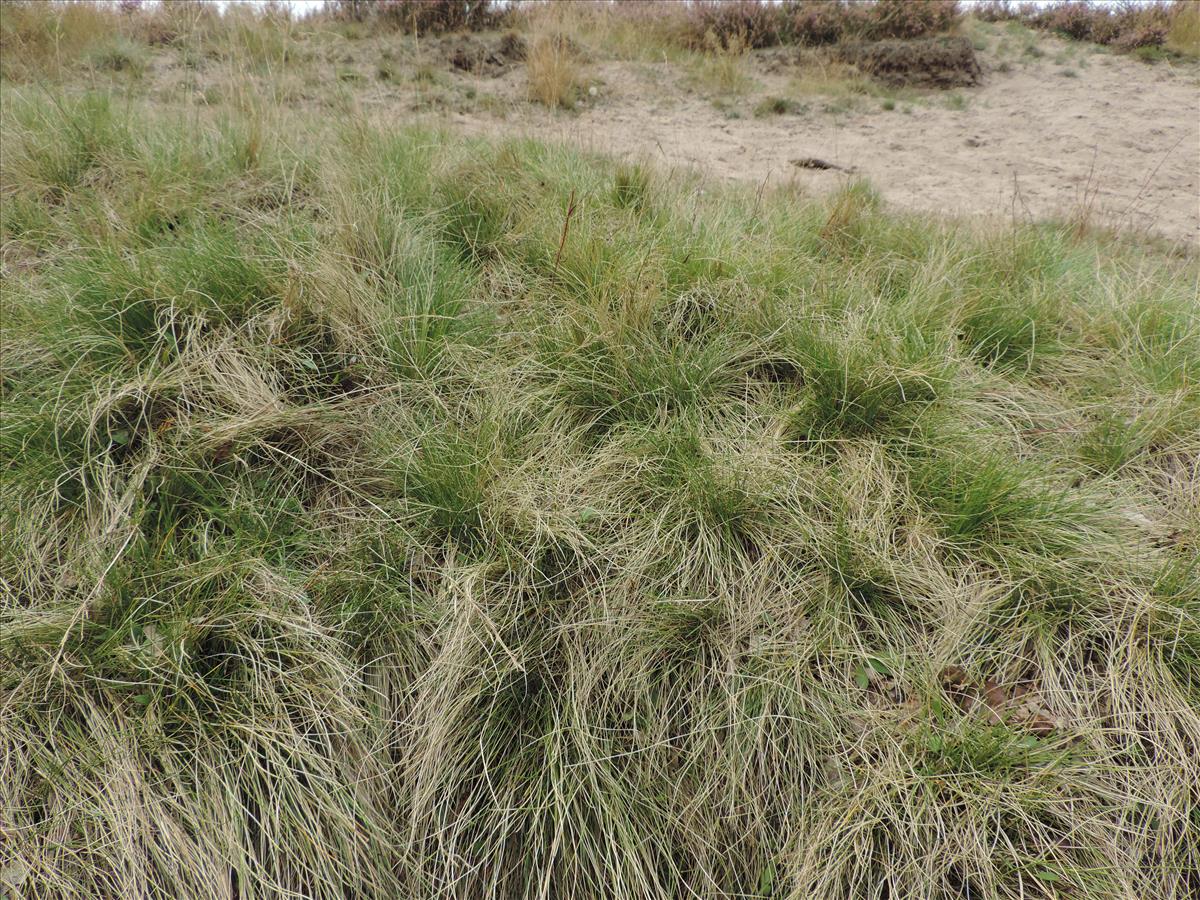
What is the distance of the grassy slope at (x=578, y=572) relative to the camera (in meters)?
1.66

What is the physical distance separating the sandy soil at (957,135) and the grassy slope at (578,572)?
1953 millimetres

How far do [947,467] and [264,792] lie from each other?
2.20 metres

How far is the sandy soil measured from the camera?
179 inches

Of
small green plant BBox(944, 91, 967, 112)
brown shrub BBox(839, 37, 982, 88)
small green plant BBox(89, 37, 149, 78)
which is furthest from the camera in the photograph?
brown shrub BBox(839, 37, 982, 88)

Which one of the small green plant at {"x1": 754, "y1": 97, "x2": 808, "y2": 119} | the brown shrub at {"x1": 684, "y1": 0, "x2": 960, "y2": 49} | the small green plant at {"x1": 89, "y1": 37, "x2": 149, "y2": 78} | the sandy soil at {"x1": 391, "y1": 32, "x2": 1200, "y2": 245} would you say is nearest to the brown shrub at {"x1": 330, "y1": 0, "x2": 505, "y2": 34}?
the sandy soil at {"x1": 391, "y1": 32, "x2": 1200, "y2": 245}

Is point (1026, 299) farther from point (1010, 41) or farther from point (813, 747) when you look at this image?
point (1010, 41)

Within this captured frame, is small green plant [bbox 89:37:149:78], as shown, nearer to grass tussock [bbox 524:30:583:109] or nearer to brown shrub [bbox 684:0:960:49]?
grass tussock [bbox 524:30:583:109]

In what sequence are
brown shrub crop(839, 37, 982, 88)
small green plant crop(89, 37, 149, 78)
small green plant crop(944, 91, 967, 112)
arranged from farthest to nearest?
brown shrub crop(839, 37, 982, 88) < small green plant crop(944, 91, 967, 112) < small green plant crop(89, 37, 149, 78)

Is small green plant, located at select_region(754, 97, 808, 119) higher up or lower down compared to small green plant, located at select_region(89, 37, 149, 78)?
lower down

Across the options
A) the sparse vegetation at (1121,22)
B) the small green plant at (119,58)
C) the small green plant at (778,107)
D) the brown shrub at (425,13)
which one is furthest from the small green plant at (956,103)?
the small green plant at (119,58)

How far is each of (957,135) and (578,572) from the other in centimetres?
576

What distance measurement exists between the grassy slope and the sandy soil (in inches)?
76.9

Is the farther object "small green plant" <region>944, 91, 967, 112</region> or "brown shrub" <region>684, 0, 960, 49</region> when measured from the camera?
"brown shrub" <region>684, 0, 960, 49</region>

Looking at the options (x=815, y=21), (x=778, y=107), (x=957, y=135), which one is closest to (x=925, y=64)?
(x=815, y=21)
